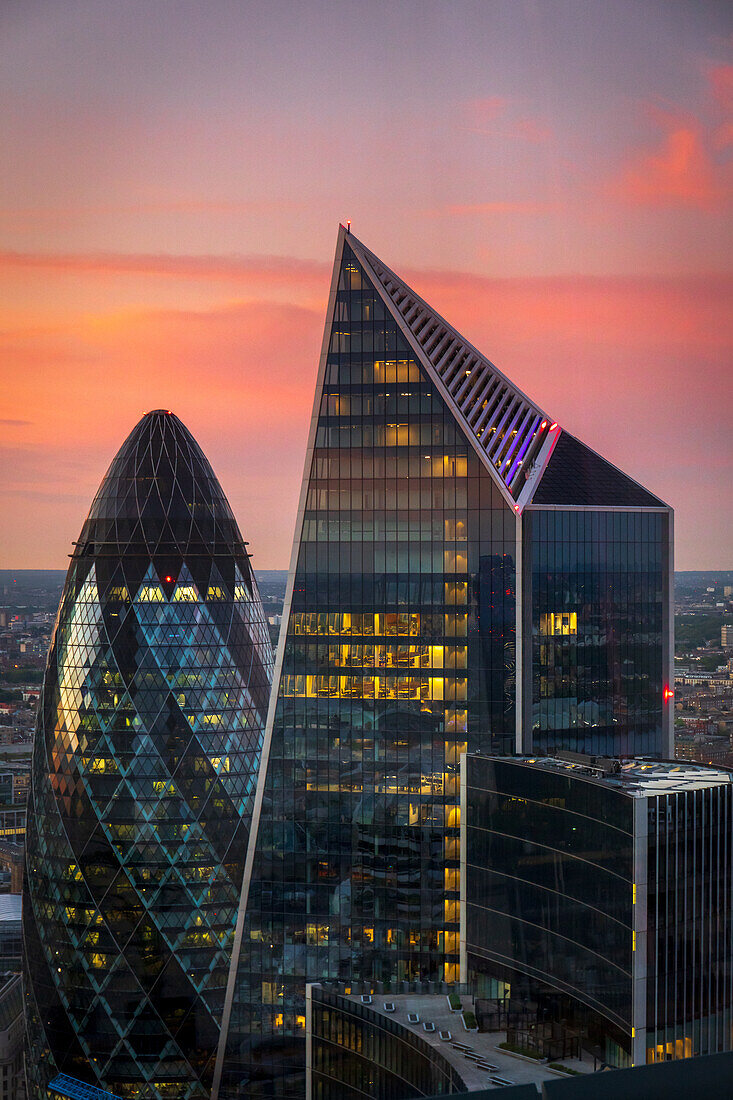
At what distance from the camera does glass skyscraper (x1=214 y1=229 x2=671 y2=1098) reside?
67000mm

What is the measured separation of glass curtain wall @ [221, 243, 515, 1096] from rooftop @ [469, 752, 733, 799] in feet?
34.5

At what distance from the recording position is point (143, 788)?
90.4 metres

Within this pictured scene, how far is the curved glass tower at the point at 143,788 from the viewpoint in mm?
87812

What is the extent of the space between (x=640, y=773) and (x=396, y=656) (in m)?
18.8

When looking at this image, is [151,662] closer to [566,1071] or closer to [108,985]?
[108,985]

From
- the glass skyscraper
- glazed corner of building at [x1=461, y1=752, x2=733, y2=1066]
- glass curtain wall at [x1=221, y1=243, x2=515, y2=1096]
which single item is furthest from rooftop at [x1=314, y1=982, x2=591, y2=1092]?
the glass skyscraper

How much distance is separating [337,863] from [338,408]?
2417 centimetres

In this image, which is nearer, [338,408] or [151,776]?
[338,408]

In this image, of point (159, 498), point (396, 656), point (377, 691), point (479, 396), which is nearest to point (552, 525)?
point (479, 396)

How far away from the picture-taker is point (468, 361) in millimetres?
72938

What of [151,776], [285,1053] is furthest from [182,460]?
[285,1053]

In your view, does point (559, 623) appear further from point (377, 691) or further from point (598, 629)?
point (377, 691)

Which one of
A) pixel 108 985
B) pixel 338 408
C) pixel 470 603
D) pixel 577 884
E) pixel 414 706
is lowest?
pixel 108 985

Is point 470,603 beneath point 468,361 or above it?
beneath
